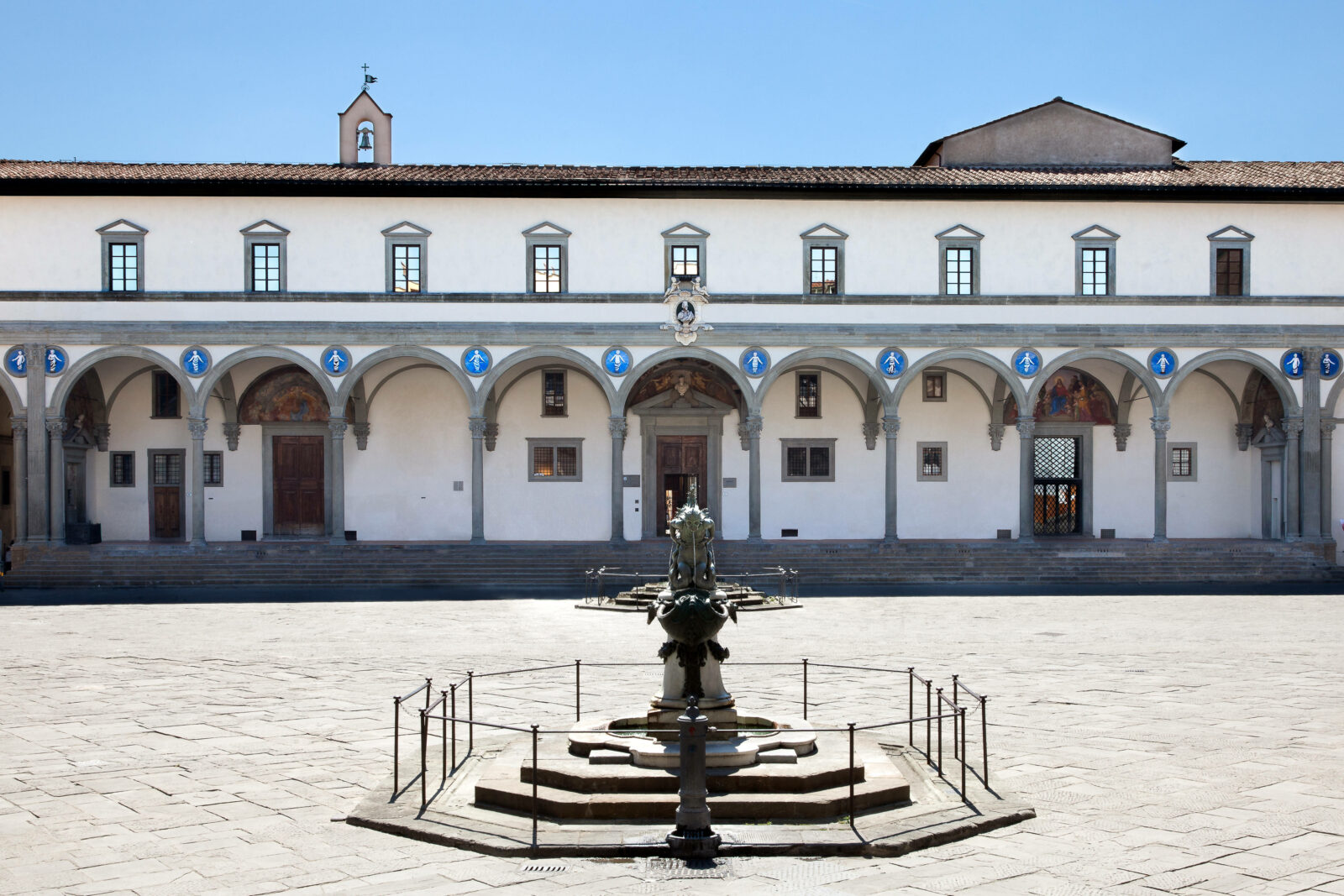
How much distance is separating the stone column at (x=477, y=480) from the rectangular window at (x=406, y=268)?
10.8 feet

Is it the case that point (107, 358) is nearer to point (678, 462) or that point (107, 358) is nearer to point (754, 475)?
point (678, 462)

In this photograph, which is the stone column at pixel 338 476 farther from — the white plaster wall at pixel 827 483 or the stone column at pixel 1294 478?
the stone column at pixel 1294 478

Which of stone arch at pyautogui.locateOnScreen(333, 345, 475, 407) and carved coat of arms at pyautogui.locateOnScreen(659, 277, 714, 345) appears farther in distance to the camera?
stone arch at pyautogui.locateOnScreen(333, 345, 475, 407)

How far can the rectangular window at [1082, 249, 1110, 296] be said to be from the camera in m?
28.1

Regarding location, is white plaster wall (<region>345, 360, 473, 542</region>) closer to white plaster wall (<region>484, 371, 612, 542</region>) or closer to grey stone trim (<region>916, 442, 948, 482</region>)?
white plaster wall (<region>484, 371, 612, 542</region>)

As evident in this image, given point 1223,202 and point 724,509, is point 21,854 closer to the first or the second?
point 724,509

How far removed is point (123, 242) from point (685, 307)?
507 inches

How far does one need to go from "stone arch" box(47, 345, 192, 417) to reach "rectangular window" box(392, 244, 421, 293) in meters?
5.04

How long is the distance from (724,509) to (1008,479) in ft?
23.3

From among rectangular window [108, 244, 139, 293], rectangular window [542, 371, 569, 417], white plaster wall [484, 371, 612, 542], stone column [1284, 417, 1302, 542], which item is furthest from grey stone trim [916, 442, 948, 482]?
rectangular window [108, 244, 139, 293]

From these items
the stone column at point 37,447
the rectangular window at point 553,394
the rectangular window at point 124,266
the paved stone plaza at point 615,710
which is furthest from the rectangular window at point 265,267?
the paved stone plaza at point 615,710

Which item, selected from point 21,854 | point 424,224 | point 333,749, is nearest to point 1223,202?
point 424,224

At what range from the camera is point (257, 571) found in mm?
25531

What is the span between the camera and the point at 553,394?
29734mm
